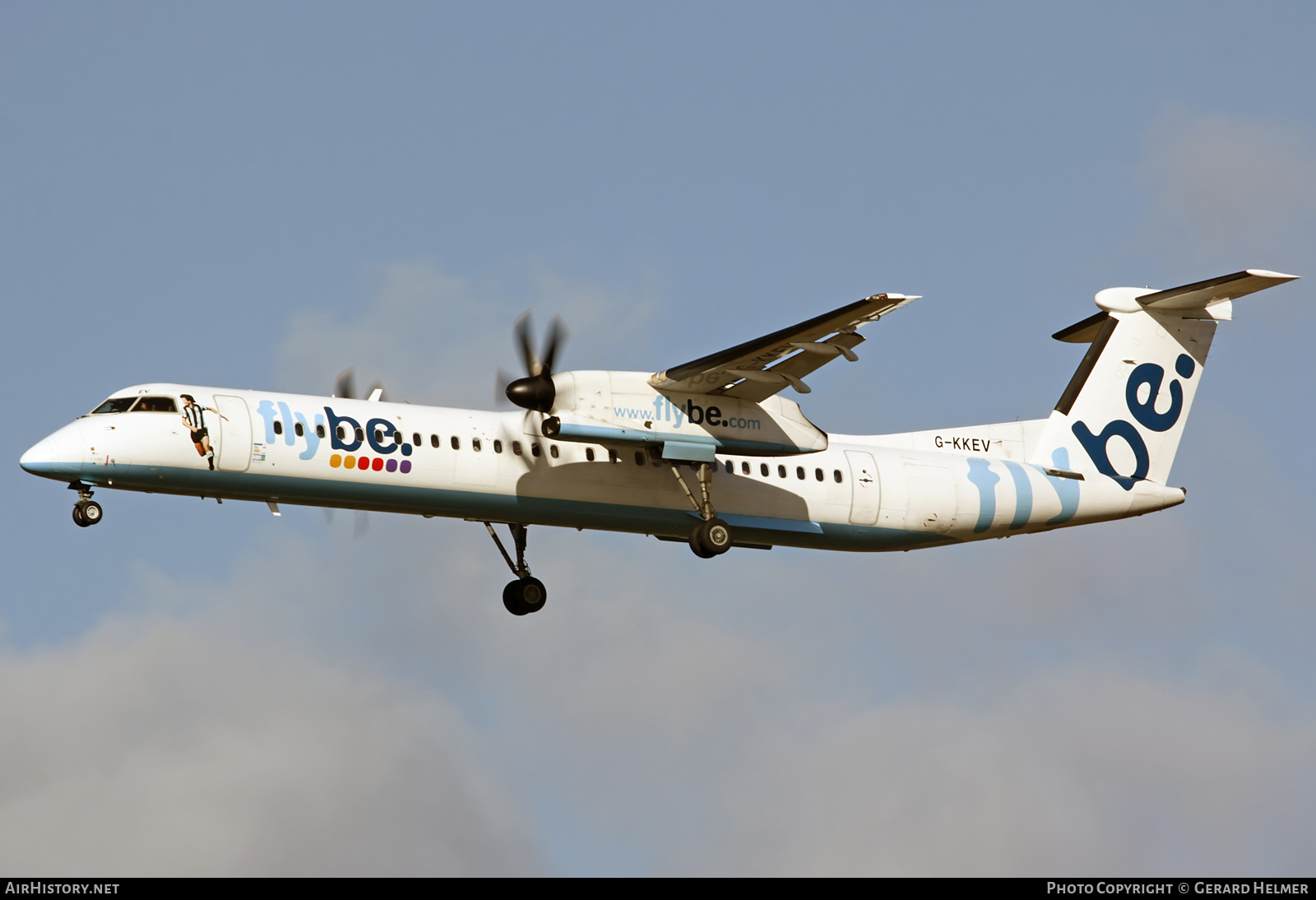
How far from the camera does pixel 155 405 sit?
20984 mm

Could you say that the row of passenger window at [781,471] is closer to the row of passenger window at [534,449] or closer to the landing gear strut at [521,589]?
the row of passenger window at [534,449]

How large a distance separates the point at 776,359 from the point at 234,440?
725 cm

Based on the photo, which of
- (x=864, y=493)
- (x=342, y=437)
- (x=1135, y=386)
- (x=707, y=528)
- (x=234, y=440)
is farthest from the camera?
(x=1135, y=386)

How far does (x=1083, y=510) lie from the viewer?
83.4 feet

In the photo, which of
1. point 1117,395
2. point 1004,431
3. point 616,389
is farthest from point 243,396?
point 1117,395

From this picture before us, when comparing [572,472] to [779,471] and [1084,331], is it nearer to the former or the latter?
[779,471]

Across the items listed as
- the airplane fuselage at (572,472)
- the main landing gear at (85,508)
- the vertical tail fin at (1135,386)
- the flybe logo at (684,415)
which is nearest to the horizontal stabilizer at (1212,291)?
the vertical tail fin at (1135,386)

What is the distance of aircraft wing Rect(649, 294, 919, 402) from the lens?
21281mm

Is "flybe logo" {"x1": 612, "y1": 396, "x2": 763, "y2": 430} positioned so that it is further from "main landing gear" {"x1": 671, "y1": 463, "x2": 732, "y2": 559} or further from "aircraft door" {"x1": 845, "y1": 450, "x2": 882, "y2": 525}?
"aircraft door" {"x1": 845, "y1": 450, "x2": 882, "y2": 525}

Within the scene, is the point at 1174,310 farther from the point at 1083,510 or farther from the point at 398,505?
the point at 398,505

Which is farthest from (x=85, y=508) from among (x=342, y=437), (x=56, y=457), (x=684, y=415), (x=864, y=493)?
(x=864, y=493)

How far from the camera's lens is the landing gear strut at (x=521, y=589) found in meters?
25.1

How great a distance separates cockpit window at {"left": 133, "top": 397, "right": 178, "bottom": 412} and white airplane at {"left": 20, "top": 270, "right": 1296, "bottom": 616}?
0.08ft

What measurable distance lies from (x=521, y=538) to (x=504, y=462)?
3.01 m
